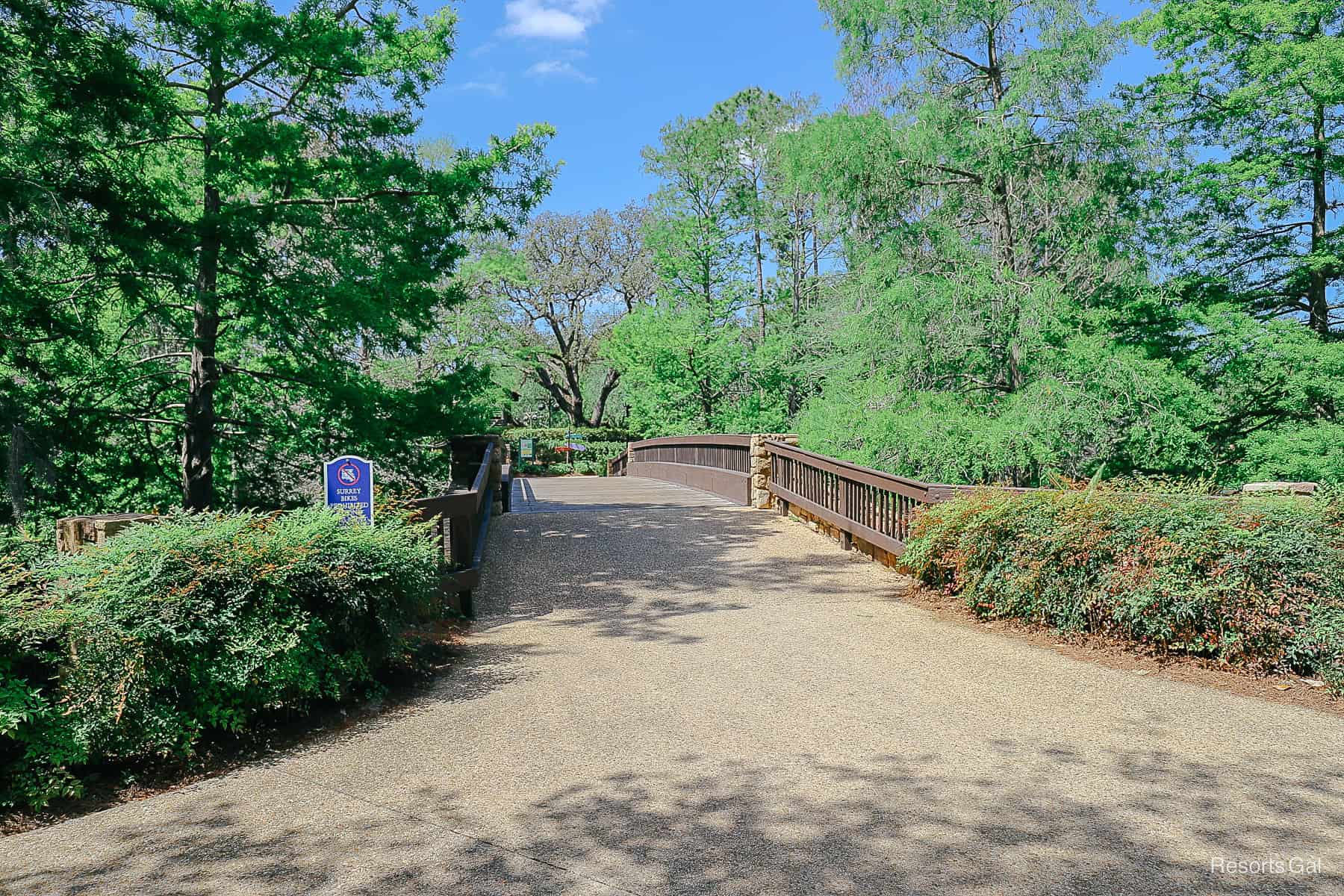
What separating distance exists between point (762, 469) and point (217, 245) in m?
7.65

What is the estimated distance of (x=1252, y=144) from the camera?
1383cm

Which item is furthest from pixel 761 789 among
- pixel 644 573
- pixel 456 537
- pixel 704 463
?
pixel 704 463

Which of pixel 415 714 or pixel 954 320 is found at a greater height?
pixel 954 320

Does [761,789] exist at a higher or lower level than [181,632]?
lower

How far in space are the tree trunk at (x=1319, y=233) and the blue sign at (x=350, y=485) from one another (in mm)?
13698

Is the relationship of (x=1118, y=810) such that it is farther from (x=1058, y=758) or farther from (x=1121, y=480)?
(x=1121, y=480)

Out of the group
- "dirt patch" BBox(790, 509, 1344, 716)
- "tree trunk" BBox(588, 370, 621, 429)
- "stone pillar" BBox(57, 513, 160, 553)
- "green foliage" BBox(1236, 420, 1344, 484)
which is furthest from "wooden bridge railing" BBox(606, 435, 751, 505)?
"tree trunk" BBox(588, 370, 621, 429)

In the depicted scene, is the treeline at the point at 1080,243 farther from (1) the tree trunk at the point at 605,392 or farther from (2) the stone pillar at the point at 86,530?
(1) the tree trunk at the point at 605,392

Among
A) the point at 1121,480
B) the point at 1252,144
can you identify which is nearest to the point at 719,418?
the point at 1252,144

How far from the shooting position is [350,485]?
6094 mm

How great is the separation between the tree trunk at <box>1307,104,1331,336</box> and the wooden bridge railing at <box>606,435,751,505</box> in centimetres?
888

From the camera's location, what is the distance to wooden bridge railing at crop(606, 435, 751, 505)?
14.4 meters

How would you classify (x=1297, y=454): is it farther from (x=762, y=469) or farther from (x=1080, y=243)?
(x=762, y=469)

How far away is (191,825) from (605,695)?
6.88 ft
